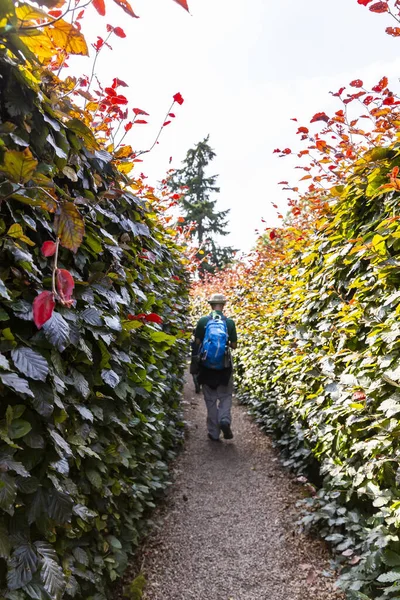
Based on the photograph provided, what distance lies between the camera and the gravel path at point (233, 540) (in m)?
2.75

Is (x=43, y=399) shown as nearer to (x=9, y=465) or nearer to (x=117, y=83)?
(x=9, y=465)

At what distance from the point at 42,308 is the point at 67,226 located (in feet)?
1.19

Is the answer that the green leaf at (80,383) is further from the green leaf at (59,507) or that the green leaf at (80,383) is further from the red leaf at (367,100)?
the red leaf at (367,100)

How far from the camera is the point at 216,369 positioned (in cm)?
548

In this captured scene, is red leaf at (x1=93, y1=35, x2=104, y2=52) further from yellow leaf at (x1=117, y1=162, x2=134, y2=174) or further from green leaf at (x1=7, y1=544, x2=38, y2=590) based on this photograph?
green leaf at (x1=7, y1=544, x2=38, y2=590)

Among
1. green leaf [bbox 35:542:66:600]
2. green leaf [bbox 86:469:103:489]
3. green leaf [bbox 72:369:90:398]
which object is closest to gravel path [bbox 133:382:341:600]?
green leaf [bbox 86:469:103:489]

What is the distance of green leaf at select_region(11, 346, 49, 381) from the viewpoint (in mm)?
1196

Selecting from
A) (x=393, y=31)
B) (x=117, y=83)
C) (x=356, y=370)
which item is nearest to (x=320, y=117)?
(x=393, y=31)

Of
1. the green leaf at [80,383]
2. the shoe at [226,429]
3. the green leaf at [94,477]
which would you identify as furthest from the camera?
the shoe at [226,429]

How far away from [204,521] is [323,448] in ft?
4.60

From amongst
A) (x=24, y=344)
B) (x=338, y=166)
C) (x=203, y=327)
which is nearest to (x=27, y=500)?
(x=24, y=344)

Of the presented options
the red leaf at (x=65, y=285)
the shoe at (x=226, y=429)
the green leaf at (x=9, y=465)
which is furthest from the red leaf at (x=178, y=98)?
the shoe at (x=226, y=429)

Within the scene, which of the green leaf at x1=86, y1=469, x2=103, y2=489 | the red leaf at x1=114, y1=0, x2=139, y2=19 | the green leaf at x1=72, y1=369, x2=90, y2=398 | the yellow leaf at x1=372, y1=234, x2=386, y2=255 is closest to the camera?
the red leaf at x1=114, y1=0, x2=139, y2=19

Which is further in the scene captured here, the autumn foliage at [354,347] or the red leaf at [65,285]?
the autumn foliage at [354,347]
